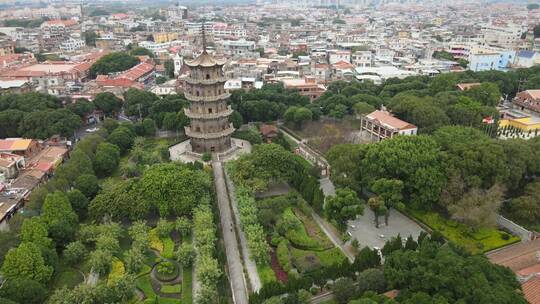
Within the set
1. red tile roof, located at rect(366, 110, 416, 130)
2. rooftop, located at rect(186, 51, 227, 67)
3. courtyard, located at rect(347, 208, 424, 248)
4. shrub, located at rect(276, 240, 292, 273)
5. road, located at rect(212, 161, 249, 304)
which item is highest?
rooftop, located at rect(186, 51, 227, 67)

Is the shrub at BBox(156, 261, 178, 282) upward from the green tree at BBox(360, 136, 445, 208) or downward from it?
downward

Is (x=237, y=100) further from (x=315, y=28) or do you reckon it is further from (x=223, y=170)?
(x=315, y=28)

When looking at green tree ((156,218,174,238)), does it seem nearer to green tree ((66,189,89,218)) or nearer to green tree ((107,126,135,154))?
green tree ((66,189,89,218))

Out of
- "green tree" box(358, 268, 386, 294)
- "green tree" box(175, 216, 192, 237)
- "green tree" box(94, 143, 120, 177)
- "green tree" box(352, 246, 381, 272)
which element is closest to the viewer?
"green tree" box(358, 268, 386, 294)

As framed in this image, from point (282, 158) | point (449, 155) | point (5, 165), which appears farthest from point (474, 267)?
point (5, 165)

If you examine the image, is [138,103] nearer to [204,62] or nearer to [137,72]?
[204,62]

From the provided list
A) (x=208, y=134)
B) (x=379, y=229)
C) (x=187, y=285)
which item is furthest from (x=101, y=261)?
(x=208, y=134)

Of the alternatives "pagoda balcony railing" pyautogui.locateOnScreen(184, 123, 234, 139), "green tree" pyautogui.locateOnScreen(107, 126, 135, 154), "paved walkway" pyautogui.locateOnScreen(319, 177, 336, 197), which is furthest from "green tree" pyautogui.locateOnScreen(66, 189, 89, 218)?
"paved walkway" pyautogui.locateOnScreen(319, 177, 336, 197)
